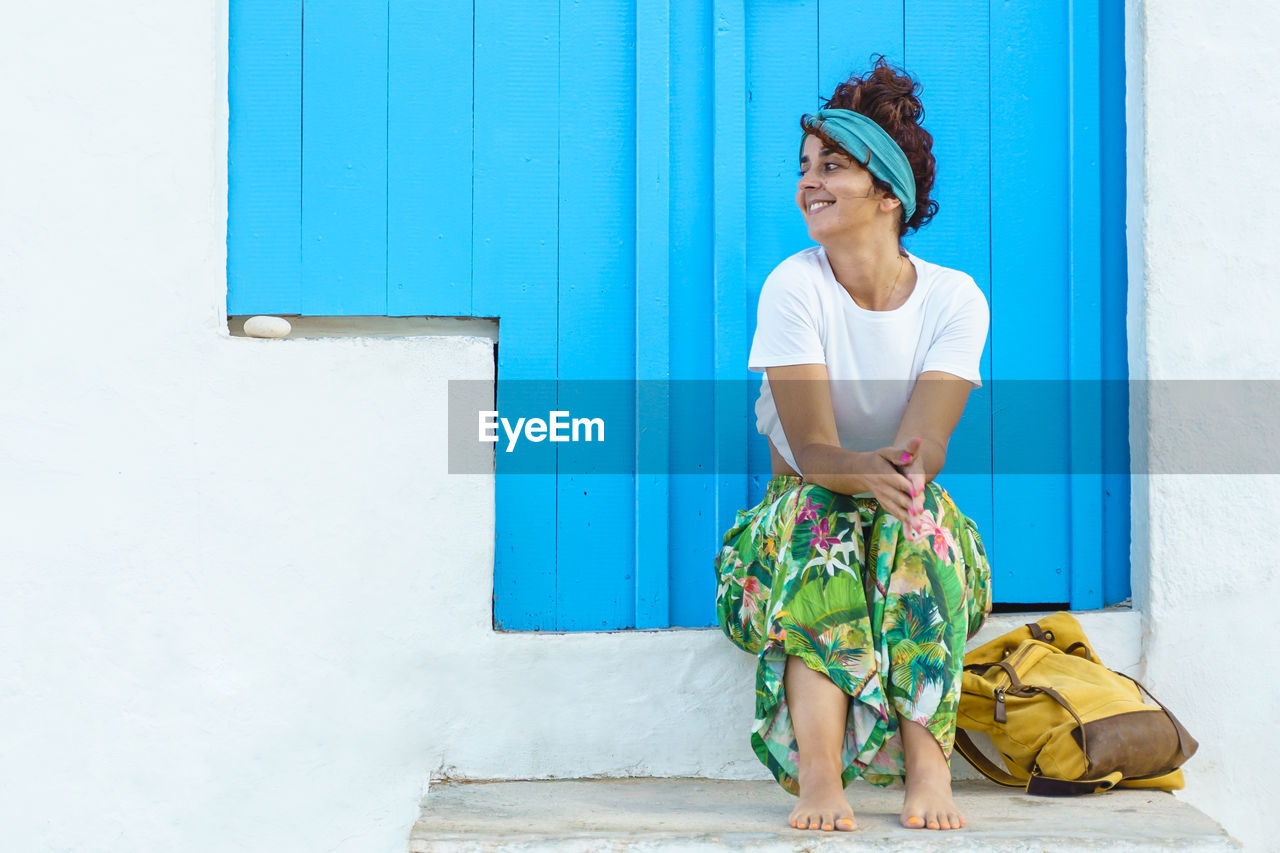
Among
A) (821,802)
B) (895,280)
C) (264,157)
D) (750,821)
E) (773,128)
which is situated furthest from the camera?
(773,128)

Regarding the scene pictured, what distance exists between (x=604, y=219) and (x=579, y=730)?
4.14ft

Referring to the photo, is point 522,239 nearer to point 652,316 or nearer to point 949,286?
point 652,316

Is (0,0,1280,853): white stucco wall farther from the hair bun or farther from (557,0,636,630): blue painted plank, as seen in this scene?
the hair bun

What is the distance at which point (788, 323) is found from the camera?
2389 mm

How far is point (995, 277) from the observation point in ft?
9.82

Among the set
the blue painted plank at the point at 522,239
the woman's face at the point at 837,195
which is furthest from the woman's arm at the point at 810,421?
the blue painted plank at the point at 522,239

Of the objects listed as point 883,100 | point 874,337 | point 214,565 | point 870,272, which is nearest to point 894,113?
point 883,100

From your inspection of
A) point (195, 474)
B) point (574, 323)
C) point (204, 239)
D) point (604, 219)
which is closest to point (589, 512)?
point (574, 323)

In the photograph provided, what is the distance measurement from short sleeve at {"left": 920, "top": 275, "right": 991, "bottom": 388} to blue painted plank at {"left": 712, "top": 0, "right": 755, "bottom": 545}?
1.91 feet

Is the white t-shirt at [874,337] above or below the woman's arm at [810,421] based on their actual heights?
above

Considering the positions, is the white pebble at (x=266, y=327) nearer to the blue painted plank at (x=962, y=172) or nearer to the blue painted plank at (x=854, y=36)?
the blue painted plank at (x=854, y=36)

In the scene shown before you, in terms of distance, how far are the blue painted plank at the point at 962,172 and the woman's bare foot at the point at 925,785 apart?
0.93 metres

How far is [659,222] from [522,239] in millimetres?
348

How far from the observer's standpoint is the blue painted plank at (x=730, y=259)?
2.92m
